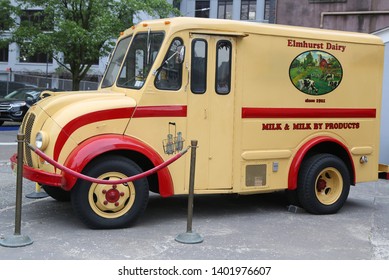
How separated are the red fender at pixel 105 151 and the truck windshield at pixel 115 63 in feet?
4.16

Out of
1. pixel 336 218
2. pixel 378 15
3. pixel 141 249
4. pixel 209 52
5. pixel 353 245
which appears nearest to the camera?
pixel 141 249

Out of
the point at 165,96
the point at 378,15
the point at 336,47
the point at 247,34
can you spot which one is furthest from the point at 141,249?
the point at 378,15

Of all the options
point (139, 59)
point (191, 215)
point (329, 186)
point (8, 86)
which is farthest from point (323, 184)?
point (8, 86)

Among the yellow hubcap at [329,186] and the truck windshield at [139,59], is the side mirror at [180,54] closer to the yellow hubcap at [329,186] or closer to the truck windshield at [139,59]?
the truck windshield at [139,59]

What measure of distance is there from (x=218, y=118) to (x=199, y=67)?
70 cm

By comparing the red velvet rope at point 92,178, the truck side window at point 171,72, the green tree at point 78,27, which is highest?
the green tree at point 78,27

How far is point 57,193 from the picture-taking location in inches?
299

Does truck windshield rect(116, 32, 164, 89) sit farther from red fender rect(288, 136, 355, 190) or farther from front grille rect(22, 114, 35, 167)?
red fender rect(288, 136, 355, 190)

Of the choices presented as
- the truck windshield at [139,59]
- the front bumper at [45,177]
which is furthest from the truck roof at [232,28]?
the front bumper at [45,177]

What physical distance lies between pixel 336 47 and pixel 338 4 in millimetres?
9576

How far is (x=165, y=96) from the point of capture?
21.2 ft

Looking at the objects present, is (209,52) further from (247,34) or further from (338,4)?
(338,4)

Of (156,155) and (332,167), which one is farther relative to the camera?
(332,167)

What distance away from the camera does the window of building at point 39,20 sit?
22375 millimetres
